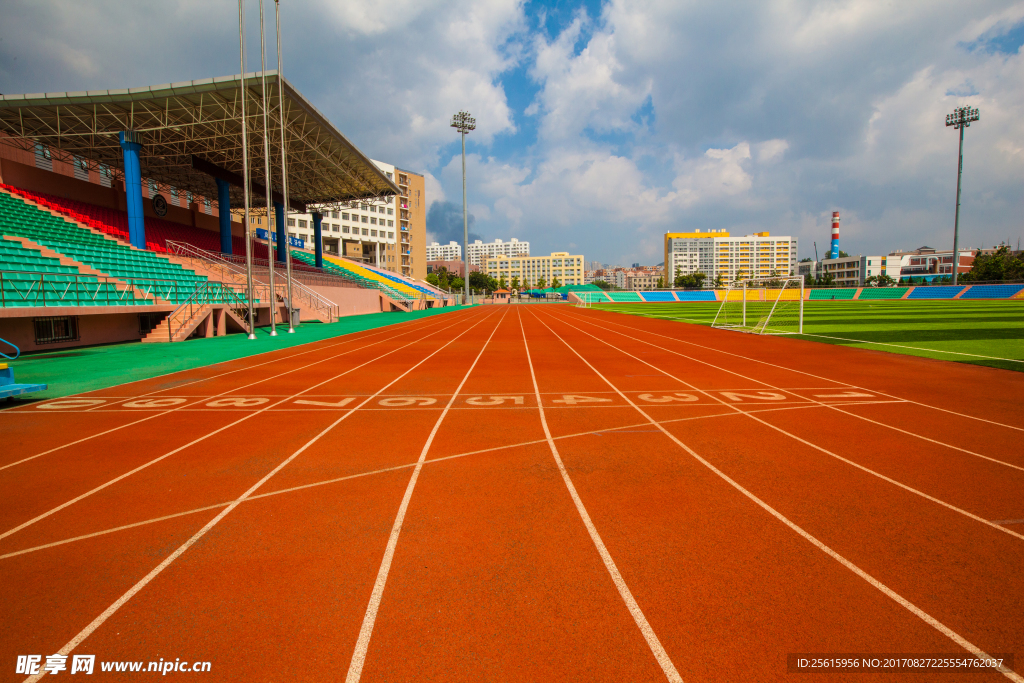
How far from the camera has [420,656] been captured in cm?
235

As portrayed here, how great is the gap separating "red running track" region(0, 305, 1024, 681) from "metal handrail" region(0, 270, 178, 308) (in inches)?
366

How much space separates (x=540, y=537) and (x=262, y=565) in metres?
1.96

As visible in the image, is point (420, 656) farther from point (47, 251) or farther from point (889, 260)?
point (889, 260)

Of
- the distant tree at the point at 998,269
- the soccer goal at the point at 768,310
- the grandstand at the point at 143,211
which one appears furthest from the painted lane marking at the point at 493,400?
the distant tree at the point at 998,269

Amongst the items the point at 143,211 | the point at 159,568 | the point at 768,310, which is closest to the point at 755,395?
the point at 159,568

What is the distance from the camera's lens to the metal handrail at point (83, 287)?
1347 centimetres

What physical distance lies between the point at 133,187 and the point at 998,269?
3541 inches

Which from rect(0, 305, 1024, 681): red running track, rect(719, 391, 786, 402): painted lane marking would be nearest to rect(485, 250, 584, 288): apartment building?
rect(719, 391, 786, 402): painted lane marking

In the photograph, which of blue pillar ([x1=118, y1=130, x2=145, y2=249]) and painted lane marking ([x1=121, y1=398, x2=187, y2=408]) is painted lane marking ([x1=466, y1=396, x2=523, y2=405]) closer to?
painted lane marking ([x1=121, y1=398, x2=187, y2=408])

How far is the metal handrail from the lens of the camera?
13470mm

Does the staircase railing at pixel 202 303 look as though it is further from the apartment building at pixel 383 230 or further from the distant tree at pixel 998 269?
the distant tree at pixel 998 269

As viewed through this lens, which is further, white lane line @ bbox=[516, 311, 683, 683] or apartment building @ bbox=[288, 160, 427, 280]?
apartment building @ bbox=[288, 160, 427, 280]

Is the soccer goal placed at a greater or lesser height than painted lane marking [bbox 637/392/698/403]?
greater

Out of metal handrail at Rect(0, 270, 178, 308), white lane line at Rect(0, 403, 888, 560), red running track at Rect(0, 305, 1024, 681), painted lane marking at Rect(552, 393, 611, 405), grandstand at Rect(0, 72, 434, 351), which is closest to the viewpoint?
red running track at Rect(0, 305, 1024, 681)
